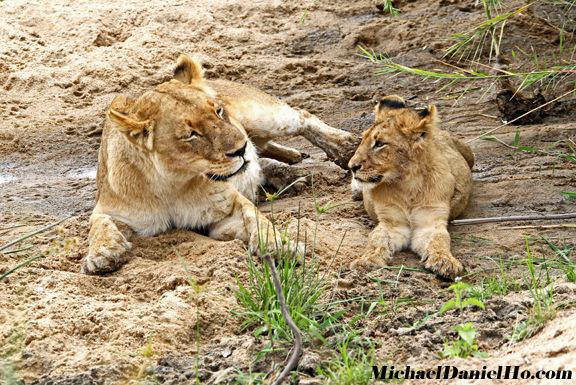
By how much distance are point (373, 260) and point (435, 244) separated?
0.38m

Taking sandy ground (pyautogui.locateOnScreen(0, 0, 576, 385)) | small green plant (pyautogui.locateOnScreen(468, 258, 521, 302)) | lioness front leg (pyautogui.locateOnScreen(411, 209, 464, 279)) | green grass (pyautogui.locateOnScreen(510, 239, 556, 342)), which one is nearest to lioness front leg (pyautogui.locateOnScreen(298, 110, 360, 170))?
sandy ground (pyautogui.locateOnScreen(0, 0, 576, 385))

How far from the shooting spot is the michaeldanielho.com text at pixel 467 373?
315 centimetres

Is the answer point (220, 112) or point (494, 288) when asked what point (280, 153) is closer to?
point (220, 112)

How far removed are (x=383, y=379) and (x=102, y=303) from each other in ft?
5.39

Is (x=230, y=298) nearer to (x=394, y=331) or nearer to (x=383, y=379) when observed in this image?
(x=394, y=331)

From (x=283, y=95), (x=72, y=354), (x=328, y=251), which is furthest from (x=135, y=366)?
(x=283, y=95)

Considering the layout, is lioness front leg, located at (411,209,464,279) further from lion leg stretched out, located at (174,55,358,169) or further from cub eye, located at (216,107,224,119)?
lion leg stretched out, located at (174,55,358,169)

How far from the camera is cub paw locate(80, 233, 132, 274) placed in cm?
511

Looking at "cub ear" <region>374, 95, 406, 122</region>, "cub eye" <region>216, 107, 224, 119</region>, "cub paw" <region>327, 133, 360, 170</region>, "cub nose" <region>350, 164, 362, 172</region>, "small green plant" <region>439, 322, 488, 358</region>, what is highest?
"cub eye" <region>216, 107, 224, 119</region>

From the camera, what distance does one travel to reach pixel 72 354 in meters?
3.98

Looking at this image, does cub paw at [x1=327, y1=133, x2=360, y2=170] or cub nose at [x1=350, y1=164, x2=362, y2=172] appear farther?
cub paw at [x1=327, y1=133, x2=360, y2=170]

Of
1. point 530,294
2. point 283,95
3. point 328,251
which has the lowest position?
point 283,95

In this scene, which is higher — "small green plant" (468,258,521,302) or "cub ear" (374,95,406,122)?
"cub ear" (374,95,406,122)

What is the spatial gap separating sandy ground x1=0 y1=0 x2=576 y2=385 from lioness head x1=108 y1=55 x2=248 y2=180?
0.44 m
